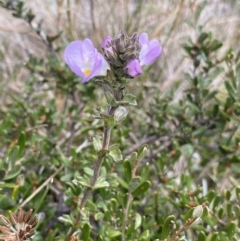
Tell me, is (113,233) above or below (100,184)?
below

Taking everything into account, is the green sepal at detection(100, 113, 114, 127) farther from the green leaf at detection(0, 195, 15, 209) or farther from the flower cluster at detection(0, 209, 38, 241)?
the green leaf at detection(0, 195, 15, 209)

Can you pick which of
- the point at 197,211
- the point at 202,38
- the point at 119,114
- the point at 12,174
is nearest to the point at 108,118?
the point at 119,114

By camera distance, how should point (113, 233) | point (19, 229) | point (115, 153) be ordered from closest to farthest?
point (19, 229) → point (115, 153) → point (113, 233)

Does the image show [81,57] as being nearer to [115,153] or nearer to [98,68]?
[98,68]

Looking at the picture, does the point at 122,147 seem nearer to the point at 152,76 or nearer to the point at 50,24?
the point at 152,76

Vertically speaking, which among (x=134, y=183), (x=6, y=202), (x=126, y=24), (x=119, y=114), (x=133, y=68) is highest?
(x=133, y=68)

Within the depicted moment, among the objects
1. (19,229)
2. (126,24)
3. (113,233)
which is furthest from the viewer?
(126,24)
